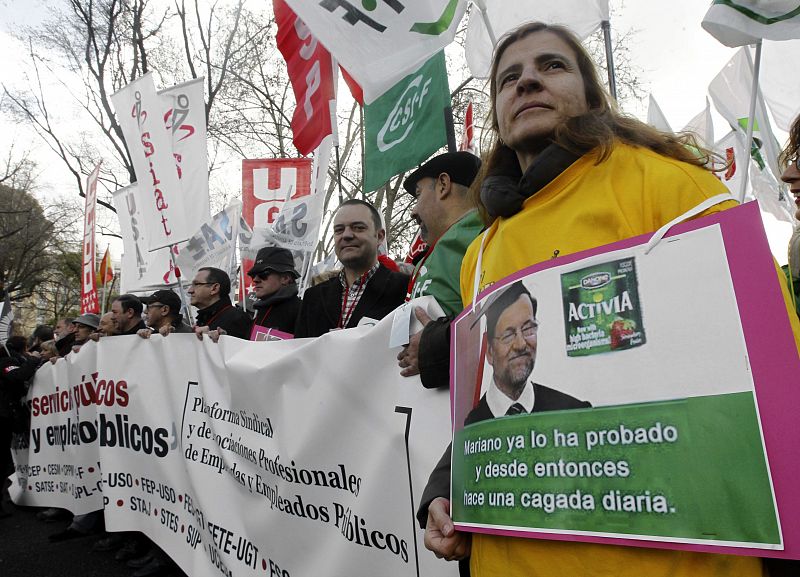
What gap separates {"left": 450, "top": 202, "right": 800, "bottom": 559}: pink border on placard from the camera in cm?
69

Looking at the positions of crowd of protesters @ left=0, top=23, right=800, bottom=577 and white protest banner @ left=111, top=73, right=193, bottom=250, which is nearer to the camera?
crowd of protesters @ left=0, top=23, right=800, bottom=577

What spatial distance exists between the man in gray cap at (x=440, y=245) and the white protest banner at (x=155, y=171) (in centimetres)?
325

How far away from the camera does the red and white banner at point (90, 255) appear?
862 cm

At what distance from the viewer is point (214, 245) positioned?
7.09m

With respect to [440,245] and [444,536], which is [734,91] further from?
[444,536]

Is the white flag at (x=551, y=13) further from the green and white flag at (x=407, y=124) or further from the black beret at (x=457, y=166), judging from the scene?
the black beret at (x=457, y=166)

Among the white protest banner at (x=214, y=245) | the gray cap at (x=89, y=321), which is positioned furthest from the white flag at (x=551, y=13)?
the gray cap at (x=89, y=321)

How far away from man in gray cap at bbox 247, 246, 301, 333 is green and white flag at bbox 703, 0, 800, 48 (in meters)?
3.27

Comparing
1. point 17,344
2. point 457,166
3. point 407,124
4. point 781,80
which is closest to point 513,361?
point 457,166

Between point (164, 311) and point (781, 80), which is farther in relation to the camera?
point (164, 311)

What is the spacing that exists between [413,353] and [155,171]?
4.54 metres

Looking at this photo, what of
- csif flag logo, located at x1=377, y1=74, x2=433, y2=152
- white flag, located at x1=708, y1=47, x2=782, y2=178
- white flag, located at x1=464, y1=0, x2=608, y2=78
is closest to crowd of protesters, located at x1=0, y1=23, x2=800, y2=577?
csif flag logo, located at x1=377, y1=74, x2=433, y2=152

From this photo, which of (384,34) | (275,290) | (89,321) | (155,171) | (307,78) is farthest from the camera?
(89,321)

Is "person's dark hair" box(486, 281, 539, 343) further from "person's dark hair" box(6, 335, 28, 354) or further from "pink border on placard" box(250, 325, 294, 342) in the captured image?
"person's dark hair" box(6, 335, 28, 354)
